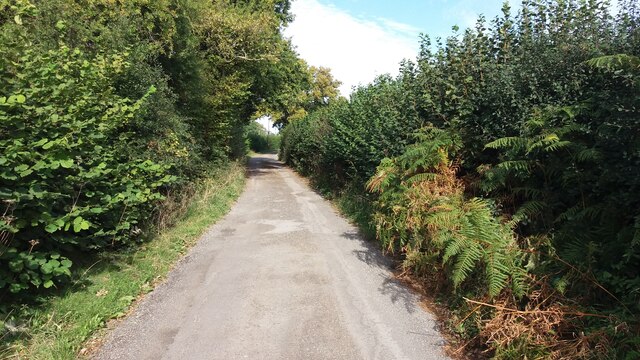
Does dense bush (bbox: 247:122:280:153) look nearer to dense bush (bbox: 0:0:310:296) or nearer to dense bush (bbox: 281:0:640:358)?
dense bush (bbox: 0:0:310:296)

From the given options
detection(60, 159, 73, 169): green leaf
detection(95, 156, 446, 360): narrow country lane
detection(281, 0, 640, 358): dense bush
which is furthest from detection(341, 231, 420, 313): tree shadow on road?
detection(60, 159, 73, 169): green leaf

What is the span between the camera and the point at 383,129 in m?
8.52

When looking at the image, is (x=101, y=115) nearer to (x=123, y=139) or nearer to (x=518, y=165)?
(x=123, y=139)

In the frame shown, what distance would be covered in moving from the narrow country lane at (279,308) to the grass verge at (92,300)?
9.3 inches

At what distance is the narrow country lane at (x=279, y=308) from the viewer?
406 cm

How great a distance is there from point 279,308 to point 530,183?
3.38 m

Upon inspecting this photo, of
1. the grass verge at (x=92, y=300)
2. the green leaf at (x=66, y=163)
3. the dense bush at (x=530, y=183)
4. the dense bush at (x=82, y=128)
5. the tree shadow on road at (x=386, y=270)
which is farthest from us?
the tree shadow on road at (x=386, y=270)

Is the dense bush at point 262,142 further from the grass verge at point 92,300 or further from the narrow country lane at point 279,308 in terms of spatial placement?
the narrow country lane at point 279,308

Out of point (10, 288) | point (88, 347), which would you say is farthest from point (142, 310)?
point (10, 288)

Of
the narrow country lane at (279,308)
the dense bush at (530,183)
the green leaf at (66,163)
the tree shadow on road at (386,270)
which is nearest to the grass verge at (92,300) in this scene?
the narrow country lane at (279,308)

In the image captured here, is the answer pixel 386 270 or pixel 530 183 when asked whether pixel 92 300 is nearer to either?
pixel 386 270

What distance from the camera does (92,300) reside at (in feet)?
16.1

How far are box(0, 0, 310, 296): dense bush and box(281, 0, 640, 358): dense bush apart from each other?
4.18 m

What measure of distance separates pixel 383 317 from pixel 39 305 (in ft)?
12.8
